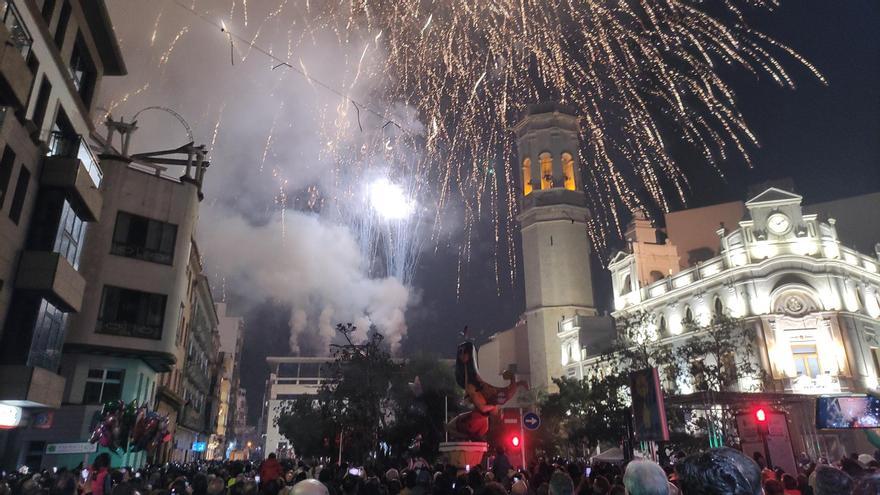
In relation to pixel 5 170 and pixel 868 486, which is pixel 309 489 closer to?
pixel 868 486

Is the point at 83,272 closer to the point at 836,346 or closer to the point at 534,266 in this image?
the point at 836,346

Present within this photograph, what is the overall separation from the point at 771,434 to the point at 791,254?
26584 millimetres

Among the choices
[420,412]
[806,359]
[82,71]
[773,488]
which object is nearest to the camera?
[773,488]

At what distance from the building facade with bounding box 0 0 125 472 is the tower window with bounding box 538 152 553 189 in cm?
5324

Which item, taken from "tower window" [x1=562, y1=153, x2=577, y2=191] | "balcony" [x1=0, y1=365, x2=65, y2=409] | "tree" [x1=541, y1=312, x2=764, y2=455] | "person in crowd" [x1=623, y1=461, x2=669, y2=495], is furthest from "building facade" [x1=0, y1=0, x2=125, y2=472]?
"tower window" [x1=562, y1=153, x2=577, y2=191]

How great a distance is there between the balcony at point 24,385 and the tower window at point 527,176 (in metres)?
57.9

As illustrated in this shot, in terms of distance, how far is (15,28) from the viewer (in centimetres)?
1892

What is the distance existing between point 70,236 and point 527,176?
5626 cm

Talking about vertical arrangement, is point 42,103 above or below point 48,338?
above

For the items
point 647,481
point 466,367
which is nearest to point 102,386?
point 466,367

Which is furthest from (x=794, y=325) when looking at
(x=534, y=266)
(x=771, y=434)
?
(x=534, y=266)

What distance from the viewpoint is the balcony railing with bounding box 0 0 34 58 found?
18.1 m

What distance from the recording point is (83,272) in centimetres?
2567

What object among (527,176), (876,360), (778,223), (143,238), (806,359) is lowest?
(876,360)
